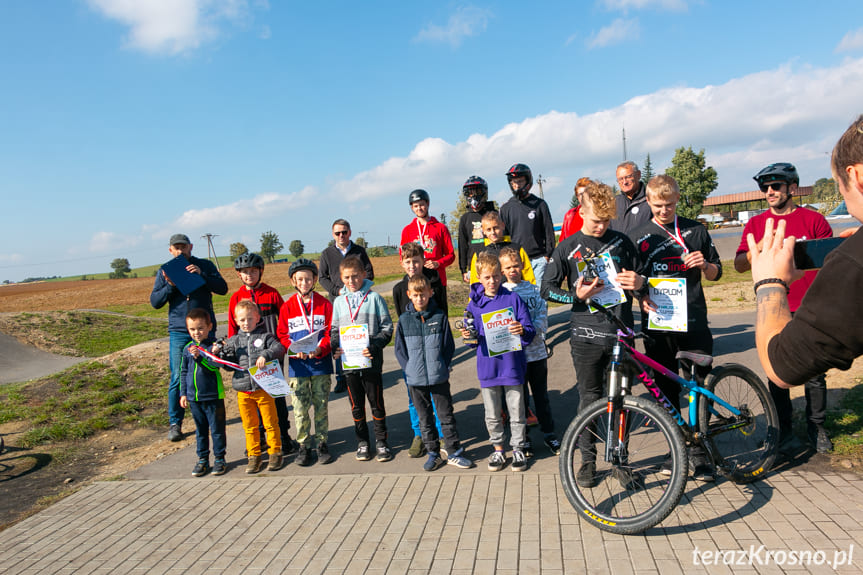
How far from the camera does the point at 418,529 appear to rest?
3.63m

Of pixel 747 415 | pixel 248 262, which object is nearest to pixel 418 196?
pixel 248 262

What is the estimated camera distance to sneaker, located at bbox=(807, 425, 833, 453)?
4227 mm

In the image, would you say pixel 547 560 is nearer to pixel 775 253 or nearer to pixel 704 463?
pixel 704 463

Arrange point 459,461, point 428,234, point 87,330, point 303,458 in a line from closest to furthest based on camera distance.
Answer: point 459,461
point 303,458
point 428,234
point 87,330

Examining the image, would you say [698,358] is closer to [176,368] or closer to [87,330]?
[176,368]

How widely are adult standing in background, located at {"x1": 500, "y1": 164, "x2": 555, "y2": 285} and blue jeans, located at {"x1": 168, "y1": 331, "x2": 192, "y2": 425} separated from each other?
4224 millimetres

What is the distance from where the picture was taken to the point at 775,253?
69.8 inches

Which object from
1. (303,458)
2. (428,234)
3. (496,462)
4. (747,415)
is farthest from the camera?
(428,234)

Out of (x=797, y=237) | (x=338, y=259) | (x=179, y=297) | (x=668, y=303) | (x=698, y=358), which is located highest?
(x=338, y=259)

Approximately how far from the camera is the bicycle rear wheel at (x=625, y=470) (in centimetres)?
318

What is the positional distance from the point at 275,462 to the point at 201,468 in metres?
0.77

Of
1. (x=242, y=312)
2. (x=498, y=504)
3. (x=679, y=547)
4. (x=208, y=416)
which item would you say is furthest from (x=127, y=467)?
(x=679, y=547)

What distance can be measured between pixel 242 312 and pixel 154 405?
14.6ft

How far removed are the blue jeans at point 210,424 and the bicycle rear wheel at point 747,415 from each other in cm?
432
